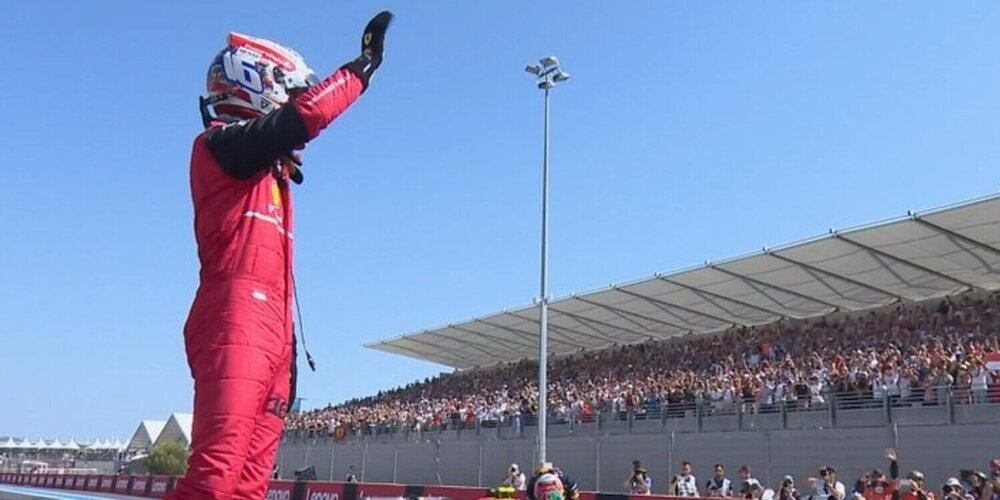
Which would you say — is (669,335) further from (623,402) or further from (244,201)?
(244,201)

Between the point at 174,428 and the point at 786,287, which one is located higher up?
the point at 786,287

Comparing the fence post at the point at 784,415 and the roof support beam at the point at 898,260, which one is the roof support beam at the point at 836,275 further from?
the fence post at the point at 784,415

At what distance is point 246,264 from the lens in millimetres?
3754

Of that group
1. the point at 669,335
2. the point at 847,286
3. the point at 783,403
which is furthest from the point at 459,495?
the point at 669,335

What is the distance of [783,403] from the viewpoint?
1959cm

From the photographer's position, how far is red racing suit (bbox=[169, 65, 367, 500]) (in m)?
3.49

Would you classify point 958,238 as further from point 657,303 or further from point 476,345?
point 476,345

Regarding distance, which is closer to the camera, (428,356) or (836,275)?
(836,275)

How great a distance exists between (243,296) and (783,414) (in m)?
17.5

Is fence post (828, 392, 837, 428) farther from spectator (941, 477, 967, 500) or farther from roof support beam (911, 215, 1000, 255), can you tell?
spectator (941, 477, 967, 500)

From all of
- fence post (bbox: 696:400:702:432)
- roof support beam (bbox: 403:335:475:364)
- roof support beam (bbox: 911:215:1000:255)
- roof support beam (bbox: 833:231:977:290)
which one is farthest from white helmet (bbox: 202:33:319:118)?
roof support beam (bbox: 403:335:475:364)

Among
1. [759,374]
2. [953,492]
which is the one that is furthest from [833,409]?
[953,492]

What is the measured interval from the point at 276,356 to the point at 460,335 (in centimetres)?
3531

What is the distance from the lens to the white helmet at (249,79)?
4.13m
